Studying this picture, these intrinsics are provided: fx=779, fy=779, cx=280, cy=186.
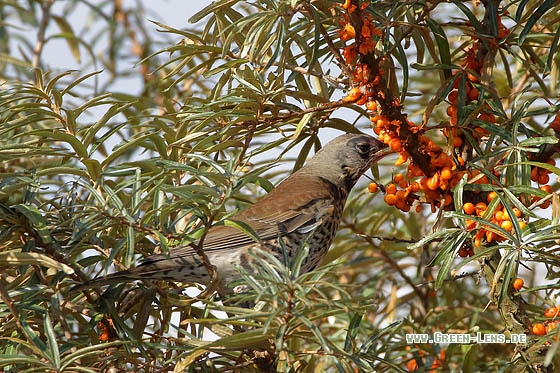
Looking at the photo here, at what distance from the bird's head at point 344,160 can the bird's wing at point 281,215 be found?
30 centimetres

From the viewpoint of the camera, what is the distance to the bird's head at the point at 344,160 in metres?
4.85

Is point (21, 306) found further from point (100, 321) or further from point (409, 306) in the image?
point (409, 306)

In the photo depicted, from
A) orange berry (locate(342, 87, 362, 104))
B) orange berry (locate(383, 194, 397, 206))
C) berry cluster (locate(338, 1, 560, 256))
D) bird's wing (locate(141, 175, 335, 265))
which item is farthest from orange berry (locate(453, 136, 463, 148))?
bird's wing (locate(141, 175, 335, 265))

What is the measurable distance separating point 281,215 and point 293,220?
78 millimetres

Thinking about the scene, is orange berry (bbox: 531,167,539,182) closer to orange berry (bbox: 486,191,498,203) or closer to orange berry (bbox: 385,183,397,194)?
orange berry (bbox: 486,191,498,203)

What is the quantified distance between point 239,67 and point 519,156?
4.01 ft

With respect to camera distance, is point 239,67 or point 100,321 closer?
point 100,321

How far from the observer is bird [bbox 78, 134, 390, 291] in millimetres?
3387

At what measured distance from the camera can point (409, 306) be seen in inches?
188

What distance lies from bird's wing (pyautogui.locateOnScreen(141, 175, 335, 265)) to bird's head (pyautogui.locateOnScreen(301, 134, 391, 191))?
0.30 meters

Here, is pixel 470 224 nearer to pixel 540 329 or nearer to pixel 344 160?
pixel 540 329

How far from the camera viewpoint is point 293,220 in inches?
168

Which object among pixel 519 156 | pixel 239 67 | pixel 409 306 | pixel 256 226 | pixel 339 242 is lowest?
pixel 409 306

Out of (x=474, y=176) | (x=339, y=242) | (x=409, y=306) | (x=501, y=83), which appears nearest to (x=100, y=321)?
(x=474, y=176)
